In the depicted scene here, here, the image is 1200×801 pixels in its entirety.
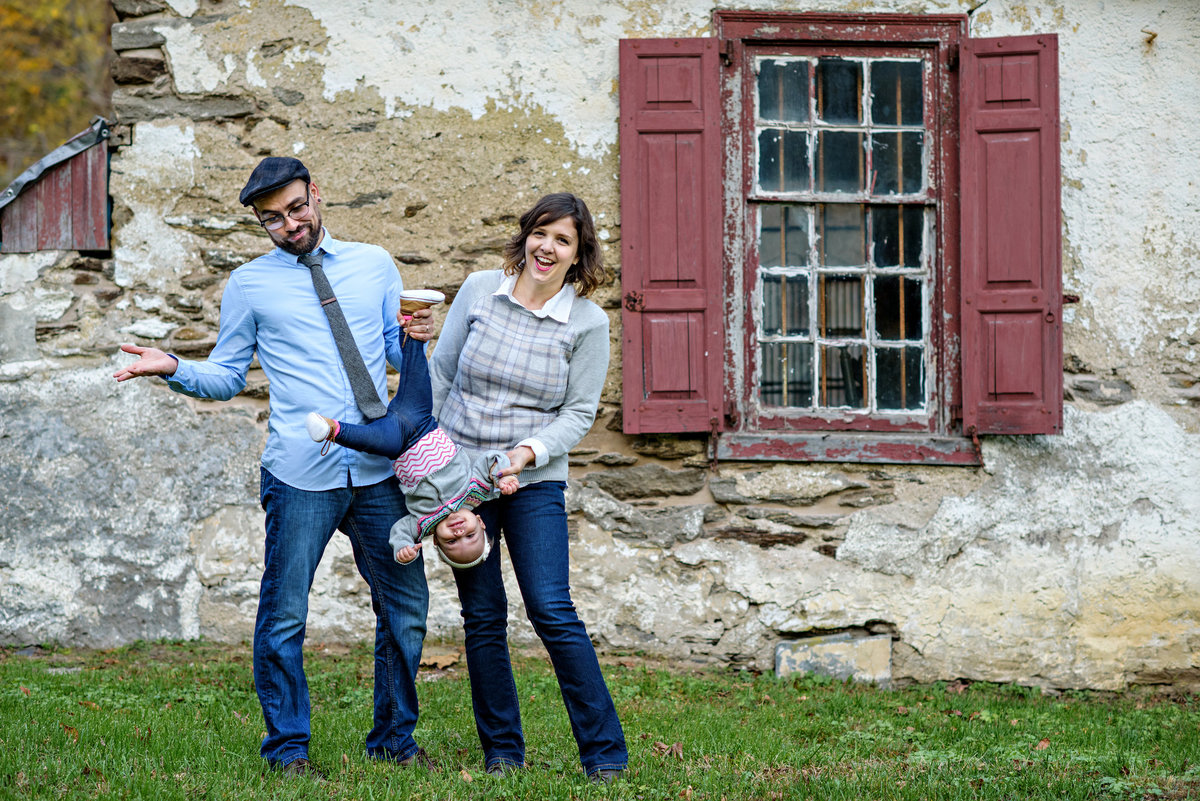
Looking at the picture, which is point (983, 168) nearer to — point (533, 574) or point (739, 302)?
point (739, 302)

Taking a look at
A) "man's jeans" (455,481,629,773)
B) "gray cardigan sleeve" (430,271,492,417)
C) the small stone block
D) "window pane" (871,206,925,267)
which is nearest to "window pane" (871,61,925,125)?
"window pane" (871,206,925,267)

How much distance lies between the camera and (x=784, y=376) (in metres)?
5.21

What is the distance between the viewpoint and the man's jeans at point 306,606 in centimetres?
298

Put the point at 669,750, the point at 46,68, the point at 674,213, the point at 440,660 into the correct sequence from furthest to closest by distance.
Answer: the point at 46,68 < the point at 674,213 < the point at 440,660 < the point at 669,750

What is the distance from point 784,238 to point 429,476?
293 centimetres

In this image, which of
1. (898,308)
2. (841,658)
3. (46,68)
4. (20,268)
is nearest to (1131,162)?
(898,308)

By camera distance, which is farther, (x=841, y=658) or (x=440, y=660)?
(x=841, y=658)

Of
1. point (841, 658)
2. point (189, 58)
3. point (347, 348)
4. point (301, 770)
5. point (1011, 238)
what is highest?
point (189, 58)

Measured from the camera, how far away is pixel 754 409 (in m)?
5.16

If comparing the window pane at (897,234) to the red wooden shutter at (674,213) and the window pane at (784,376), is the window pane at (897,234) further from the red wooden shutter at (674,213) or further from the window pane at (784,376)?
the red wooden shutter at (674,213)

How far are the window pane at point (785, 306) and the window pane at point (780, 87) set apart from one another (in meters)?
0.80

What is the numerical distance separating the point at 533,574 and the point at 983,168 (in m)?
3.31

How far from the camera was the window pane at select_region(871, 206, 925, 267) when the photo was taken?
17.1 ft

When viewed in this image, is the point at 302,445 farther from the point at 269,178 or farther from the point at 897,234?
A: the point at 897,234
